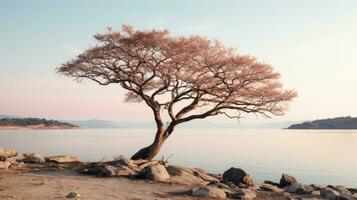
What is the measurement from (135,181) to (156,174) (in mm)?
1222

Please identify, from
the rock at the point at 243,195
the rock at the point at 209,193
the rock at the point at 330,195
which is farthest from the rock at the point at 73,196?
the rock at the point at 330,195

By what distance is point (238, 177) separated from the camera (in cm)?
2639

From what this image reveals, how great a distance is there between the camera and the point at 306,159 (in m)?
57.4

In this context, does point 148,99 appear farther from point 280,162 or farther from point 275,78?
point 280,162

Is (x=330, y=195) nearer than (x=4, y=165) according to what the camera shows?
Answer: Yes

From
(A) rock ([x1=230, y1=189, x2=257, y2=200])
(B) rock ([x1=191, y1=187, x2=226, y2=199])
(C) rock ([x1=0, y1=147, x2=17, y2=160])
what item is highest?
(C) rock ([x1=0, y1=147, x2=17, y2=160])

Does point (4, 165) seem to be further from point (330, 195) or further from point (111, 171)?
point (330, 195)

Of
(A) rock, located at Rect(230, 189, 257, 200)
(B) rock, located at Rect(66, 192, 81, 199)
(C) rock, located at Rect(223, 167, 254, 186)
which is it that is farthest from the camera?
(C) rock, located at Rect(223, 167, 254, 186)

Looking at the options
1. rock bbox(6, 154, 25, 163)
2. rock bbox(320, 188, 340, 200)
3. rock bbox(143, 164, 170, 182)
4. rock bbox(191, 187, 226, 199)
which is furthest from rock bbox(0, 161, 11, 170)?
rock bbox(320, 188, 340, 200)

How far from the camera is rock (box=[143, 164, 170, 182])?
22188mm

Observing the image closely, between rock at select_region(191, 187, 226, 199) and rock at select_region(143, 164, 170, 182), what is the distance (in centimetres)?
375

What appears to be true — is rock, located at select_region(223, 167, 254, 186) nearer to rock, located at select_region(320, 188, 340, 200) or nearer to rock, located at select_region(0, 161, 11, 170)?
rock, located at select_region(320, 188, 340, 200)

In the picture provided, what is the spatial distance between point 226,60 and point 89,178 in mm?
11982

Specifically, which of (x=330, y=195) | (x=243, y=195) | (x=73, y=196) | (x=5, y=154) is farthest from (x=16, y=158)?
(x=330, y=195)
